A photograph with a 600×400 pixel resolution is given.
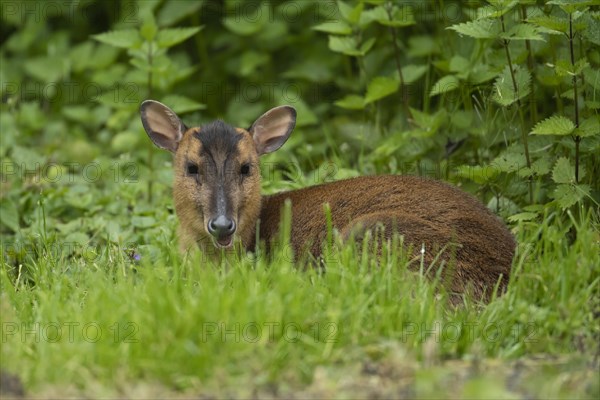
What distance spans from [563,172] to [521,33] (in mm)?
973

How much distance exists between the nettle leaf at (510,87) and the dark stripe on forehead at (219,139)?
1806 mm

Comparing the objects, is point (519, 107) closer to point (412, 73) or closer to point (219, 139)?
point (412, 73)

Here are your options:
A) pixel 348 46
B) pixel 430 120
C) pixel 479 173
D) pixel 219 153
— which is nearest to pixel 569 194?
pixel 479 173

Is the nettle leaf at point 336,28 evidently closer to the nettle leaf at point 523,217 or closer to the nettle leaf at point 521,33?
the nettle leaf at point 521,33

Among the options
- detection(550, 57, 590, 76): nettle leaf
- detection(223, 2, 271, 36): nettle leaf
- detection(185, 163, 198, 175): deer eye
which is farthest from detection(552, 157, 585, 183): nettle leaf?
detection(223, 2, 271, 36): nettle leaf

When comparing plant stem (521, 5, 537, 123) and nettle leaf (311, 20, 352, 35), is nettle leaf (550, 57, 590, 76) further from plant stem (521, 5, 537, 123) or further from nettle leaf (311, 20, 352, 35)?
nettle leaf (311, 20, 352, 35)

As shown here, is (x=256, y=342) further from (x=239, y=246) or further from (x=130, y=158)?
(x=130, y=158)

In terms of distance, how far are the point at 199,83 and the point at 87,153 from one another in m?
1.66

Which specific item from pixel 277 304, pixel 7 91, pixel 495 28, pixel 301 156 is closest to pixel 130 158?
pixel 301 156

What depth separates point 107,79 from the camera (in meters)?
11.0

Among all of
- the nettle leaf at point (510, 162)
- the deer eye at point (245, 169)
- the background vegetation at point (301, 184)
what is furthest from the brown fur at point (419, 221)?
the nettle leaf at point (510, 162)

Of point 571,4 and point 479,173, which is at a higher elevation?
point 571,4

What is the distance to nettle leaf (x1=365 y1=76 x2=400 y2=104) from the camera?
8.47 meters

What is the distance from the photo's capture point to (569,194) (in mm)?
6887
